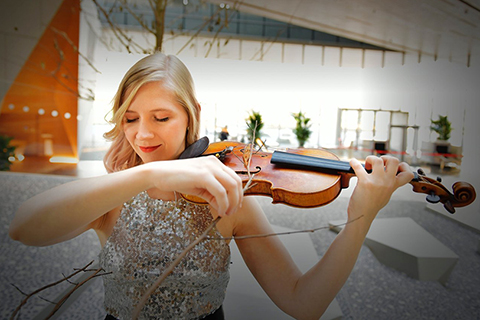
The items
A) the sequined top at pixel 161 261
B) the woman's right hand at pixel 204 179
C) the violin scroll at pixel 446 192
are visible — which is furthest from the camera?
the sequined top at pixel 161 261

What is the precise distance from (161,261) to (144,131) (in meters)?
0.38

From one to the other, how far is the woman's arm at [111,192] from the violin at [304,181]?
142 millimetres

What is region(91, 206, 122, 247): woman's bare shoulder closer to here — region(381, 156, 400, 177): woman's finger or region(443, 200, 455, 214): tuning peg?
Result: region(381, 156, 400, 177): woman's finger

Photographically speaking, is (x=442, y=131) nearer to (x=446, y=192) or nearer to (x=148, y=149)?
(x=446, y=192)

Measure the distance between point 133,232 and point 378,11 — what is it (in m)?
1.22

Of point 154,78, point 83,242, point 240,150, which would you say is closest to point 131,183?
point 154,78

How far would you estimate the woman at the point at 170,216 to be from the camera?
1.94 ft

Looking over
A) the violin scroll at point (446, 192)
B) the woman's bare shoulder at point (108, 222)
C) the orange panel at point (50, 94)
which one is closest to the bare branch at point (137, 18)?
the orange panel at point (50, 94)

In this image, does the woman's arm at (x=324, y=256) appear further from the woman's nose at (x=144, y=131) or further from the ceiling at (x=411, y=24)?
the ceiling at (x=411, y=24)

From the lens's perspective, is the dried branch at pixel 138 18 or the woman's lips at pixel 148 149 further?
the dried branch at pixel 138 18

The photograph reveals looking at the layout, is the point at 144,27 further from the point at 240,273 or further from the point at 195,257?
the point at 240,273

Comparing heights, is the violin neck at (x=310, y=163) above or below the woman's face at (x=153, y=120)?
below

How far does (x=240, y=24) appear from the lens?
1.45m

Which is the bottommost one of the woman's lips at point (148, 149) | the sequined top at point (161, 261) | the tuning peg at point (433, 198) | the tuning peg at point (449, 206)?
the sequined top at point (161, 261)
